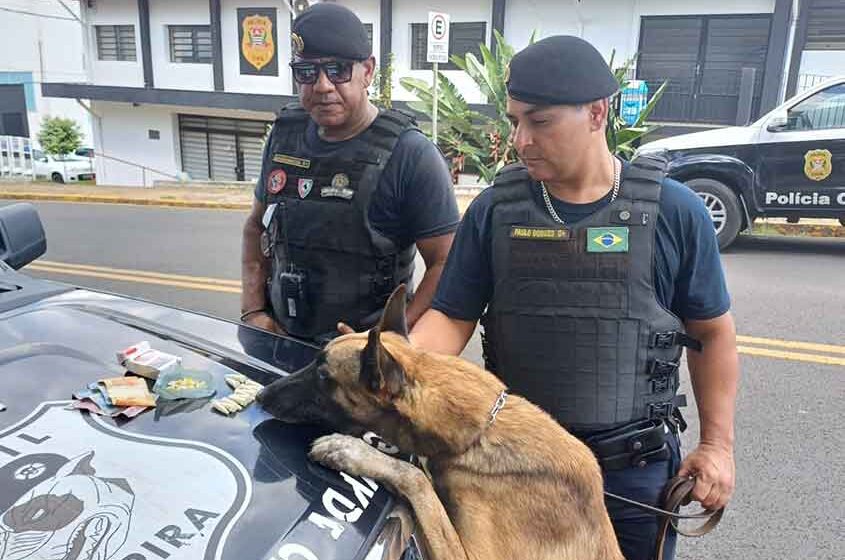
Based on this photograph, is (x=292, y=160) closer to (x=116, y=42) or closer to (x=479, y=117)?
(x=479, y=117)

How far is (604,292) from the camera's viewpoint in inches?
69.7

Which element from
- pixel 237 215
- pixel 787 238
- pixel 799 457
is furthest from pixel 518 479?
pixel 237 215

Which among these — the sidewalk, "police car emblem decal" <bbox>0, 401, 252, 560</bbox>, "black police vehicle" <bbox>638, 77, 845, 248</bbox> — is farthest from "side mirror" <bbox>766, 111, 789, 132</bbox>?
"police car emblem decal" <bbox>0, 401, 252, 560</bbox>

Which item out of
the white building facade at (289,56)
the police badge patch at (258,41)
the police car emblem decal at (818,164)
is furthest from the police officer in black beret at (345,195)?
the police badge patch at (258,41)

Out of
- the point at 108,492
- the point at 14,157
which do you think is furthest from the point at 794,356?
the point at 14,157

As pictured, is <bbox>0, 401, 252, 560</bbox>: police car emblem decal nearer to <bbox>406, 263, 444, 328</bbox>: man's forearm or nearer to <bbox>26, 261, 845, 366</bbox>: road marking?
<bbox>406, 263, 444, 328</bbox>: man's forearm

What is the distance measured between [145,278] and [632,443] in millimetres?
6223

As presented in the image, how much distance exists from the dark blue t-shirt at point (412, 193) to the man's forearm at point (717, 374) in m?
0.89

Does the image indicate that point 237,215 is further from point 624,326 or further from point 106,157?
point 106,157

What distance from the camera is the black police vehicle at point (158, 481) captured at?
1.07 meters

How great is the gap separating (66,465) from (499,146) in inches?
444

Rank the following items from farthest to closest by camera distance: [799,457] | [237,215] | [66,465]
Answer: [237,215] < [799,457] < [66,465]

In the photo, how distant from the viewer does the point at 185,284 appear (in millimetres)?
6773

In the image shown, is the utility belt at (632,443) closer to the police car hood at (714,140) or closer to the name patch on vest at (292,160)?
the name patch on vest at (292,160)
